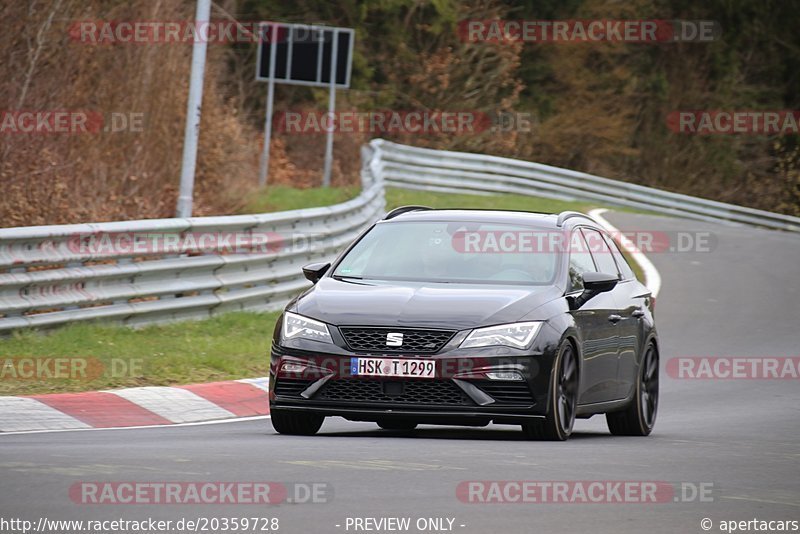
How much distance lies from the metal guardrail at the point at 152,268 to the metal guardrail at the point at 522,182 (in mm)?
12057

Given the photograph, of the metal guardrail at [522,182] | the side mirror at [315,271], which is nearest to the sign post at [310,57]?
the metal guardrail at [522,182]

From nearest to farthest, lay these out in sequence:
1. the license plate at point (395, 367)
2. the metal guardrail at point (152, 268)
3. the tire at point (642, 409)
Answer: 1. the license plate at point (395, 367)
2. the tire at point (642, 409)
3. the metal guardrail at point (152, 268)

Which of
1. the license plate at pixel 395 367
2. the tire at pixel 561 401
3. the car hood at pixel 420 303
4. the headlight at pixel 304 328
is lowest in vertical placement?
the tire at pixel 561 401

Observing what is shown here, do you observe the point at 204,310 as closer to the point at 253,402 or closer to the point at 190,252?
the point at 190,252

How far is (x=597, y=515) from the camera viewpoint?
7.16 metres

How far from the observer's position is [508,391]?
32.4ft

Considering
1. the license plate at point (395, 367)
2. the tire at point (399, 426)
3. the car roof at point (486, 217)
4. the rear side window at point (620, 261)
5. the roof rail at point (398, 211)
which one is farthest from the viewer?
the rear side window at point (620, 261)

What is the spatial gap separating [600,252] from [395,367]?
265 centimetres

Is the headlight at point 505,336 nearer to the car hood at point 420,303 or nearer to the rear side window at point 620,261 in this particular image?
the car hood at point 420,303

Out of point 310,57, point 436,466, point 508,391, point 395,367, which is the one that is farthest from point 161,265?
point 310,57

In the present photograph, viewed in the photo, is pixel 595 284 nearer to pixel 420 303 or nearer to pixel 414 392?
pixel 420 303

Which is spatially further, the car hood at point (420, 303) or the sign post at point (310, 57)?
the sign post at point (310, 57)

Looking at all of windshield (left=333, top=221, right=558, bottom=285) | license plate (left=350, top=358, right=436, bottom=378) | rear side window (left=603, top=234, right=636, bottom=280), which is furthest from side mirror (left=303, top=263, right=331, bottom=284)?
rear side window (left=603, top=234, right=636, bottom=280)

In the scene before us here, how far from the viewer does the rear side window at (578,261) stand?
1095cm
